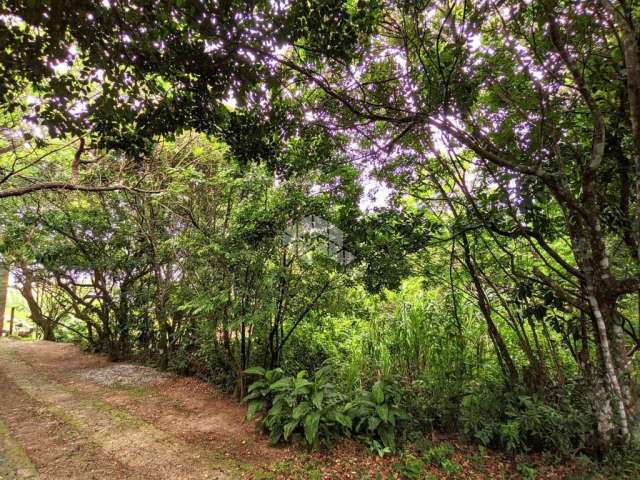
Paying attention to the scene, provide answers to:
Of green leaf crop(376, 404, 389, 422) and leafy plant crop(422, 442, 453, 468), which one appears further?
green leaf crop(376, 404, 389, 422)

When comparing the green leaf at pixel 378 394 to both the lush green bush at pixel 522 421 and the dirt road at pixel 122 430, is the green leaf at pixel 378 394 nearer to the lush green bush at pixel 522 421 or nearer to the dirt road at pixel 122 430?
the lush green bush at pixel 522 421

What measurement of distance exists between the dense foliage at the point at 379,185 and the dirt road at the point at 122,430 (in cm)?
45

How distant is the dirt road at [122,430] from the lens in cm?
279

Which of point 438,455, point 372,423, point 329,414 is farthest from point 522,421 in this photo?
point 329,414

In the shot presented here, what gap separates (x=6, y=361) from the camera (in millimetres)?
6480

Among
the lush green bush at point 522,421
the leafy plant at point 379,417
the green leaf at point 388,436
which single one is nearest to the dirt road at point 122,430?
the leafy plant at point 379,417

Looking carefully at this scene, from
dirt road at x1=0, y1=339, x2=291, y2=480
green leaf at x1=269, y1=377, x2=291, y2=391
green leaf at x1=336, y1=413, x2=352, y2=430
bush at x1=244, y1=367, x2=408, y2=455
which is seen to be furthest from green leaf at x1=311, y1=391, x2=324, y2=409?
dirt road at x1=0, y1=339, x2=291, y2=480

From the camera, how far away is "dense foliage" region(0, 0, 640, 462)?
219 cm

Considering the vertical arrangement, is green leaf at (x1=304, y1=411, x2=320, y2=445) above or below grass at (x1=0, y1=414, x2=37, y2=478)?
above

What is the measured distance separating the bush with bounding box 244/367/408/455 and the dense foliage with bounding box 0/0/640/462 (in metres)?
0.02

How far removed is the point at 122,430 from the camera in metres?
3.45

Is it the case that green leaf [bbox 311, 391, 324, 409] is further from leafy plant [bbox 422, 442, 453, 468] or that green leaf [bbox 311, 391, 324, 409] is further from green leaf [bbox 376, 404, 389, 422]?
leafy plant [bbox 422, 442, 453, 468]

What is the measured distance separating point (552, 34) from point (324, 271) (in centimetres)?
302

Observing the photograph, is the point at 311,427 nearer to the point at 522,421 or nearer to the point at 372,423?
the point at 372,423
